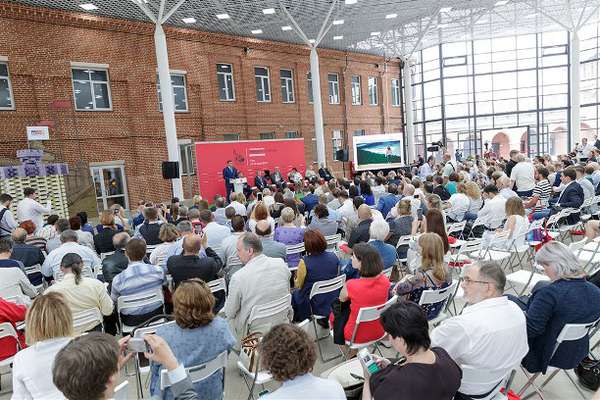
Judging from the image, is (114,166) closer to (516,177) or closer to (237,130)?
(237,130)

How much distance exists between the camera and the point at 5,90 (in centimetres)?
Result: 1316

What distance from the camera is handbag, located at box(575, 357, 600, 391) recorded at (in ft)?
11.4

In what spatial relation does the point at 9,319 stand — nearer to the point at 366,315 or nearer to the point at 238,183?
the point at 366,315

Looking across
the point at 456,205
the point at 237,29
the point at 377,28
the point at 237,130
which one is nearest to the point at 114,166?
the point at 237,130

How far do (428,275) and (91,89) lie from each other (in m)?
14.8

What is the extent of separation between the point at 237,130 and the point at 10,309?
16.3 meters

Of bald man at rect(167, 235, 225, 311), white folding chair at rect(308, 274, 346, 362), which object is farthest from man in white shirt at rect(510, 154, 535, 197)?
bald man at rect(167, 235, 225, 311)

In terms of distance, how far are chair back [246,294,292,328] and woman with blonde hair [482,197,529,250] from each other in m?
3.09

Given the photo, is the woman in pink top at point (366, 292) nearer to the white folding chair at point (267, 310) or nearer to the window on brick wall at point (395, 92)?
the white folding chair at point (267, 310)

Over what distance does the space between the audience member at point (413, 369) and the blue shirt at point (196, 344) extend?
1030 mm

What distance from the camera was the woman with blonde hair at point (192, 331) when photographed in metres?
2.70

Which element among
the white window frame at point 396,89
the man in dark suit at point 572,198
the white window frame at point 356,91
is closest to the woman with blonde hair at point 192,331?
the man in dark suit at point 572,198

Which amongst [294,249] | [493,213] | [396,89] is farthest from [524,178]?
[396,89]

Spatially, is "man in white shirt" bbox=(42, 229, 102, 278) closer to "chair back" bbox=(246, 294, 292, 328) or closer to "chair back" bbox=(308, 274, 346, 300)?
"chair back" bbox=(246, 294, 292, 328)
